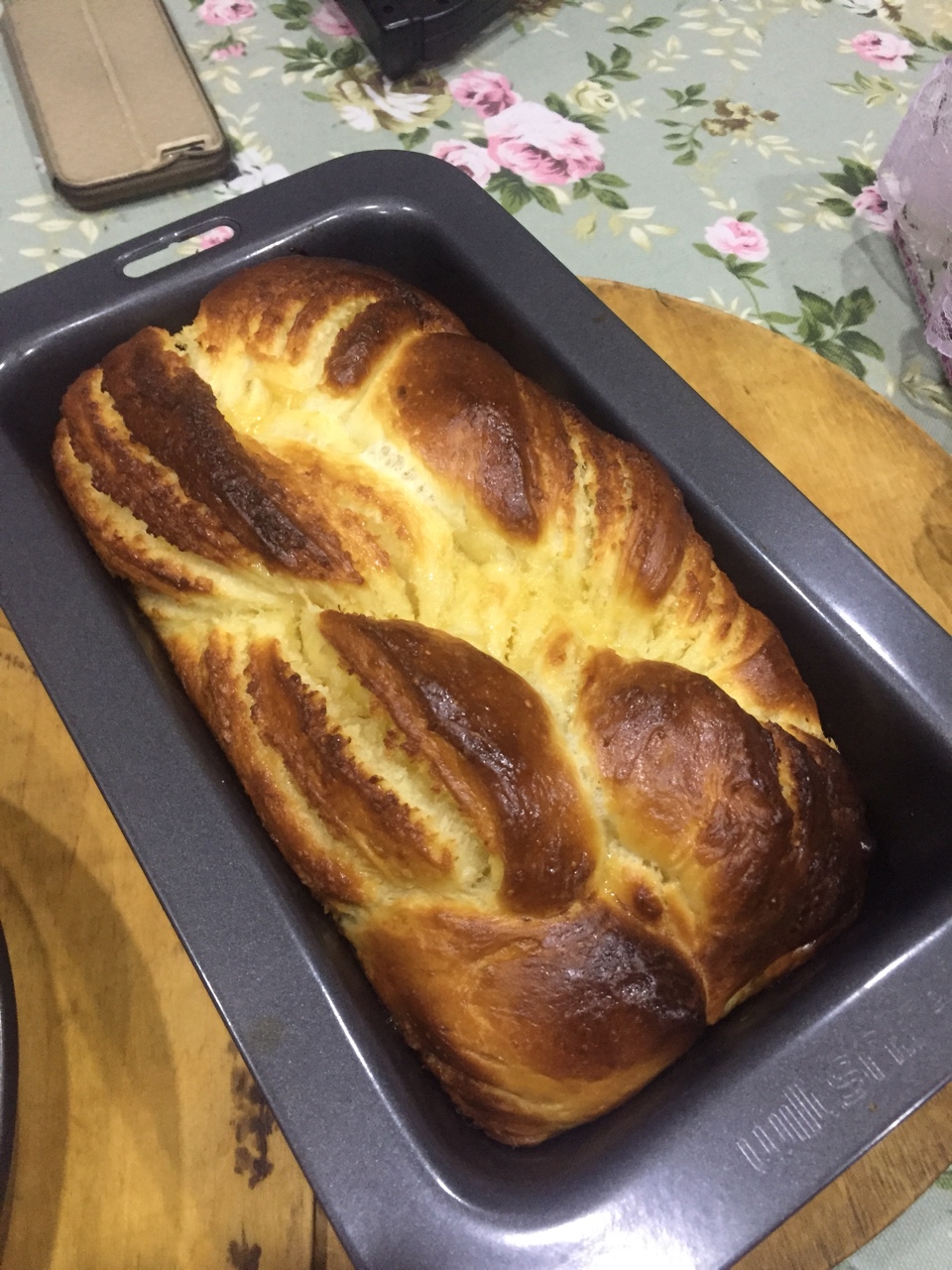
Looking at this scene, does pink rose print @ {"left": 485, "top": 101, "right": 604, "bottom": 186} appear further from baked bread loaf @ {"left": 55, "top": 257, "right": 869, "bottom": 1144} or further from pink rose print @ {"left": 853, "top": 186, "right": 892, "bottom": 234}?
baked bread loaf @ {"left": 55, "top": 257, "right": 869, "bottom": 1144}

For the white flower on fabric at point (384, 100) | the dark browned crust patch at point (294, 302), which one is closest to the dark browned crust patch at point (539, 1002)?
the dark browned crust patch at point (294, 302)

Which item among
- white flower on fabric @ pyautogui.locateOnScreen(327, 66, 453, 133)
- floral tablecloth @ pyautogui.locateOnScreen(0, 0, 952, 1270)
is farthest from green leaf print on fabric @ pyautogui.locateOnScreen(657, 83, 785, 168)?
white flower on fabric @ pyautogui.locateOnScreen(327, 66, 453, 133)

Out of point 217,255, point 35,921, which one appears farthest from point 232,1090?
point 217,255

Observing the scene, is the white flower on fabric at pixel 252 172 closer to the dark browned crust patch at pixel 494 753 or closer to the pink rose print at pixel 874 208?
the pink rose print at pixel 874 208

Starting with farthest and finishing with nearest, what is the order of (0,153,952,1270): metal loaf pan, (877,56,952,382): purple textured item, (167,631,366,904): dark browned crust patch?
(877,56,952,382): purple textured item, (167,631,366,904): dark browned crust patch, (0,153,952,1270): metal loaf pan

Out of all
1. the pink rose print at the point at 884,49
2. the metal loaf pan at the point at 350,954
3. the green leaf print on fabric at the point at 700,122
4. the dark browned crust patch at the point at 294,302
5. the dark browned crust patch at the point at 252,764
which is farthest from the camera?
the pink rose print at the point at 884,49

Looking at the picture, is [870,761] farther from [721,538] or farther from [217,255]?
[217,255]
